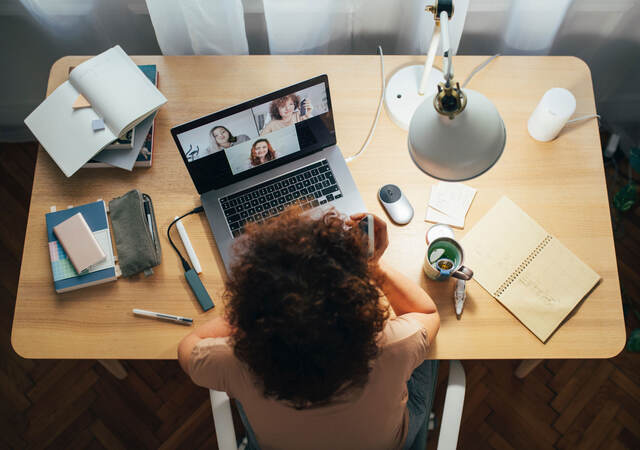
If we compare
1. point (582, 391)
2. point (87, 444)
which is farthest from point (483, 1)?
point (87, 444)

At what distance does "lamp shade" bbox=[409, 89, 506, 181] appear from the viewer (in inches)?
33.8

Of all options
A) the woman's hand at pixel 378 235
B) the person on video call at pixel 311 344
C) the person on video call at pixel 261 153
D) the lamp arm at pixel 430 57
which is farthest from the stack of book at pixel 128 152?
the lamp arm at pixel 430 57

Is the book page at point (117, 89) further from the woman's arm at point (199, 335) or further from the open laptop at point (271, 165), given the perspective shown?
the woman's arm at point (199, 335)

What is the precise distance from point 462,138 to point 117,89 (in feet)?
2.95

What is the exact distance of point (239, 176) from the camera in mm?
1229

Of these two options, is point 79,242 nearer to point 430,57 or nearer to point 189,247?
point 189,247

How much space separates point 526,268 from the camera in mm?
1189

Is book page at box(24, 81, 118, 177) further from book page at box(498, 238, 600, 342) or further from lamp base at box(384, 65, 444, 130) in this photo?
book page at box(498, 238, 600, 342)

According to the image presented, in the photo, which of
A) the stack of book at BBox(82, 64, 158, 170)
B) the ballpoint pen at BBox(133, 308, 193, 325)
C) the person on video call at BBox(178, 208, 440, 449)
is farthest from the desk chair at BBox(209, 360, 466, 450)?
the stack of book at BBox(82, 64, 158, 170)

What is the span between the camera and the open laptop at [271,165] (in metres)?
1.12

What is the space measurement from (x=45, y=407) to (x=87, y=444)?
0.21 meters

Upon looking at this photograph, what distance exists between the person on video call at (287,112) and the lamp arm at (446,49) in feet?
A: 1.12

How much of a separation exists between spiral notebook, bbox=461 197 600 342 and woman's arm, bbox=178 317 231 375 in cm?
62

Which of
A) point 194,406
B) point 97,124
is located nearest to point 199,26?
point 97,124
